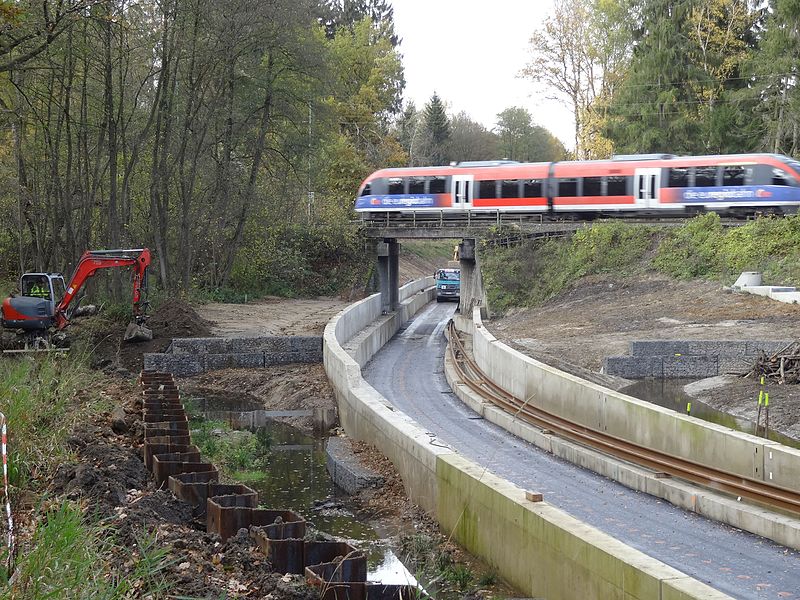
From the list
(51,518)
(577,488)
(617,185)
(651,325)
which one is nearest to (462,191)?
(617,185)

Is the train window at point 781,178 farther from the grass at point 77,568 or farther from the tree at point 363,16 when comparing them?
the tree at point 363,16

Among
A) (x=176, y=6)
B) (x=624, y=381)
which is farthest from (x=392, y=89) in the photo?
(x=624, y=381)

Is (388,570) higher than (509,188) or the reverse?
the reverse

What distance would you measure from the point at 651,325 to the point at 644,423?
45.6ft

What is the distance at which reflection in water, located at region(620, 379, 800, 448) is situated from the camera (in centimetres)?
1948

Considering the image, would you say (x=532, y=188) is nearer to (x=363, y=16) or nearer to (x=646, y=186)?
(x=646, y=186)

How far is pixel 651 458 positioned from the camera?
1661cm

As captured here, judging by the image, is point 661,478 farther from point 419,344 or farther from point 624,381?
point 419,344

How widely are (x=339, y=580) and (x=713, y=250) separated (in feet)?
103

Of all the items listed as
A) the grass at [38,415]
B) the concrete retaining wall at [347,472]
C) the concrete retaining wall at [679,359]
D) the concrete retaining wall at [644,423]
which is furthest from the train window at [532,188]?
the grass at [38,415]

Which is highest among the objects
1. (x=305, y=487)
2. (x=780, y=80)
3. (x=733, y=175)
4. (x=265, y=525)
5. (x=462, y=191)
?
(x=780, y=80)

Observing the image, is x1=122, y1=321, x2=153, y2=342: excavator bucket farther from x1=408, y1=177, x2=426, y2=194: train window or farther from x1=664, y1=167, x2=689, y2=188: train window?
x1=664, y1=167, x2=689, y2=188: train window

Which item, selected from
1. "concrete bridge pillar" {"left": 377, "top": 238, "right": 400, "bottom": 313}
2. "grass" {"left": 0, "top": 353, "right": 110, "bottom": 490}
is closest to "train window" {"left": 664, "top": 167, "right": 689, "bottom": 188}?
"concrete bridge pillar" {"left": 377, "top": 238, "right": 400, "bottom": 313}

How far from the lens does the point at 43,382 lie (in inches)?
596
